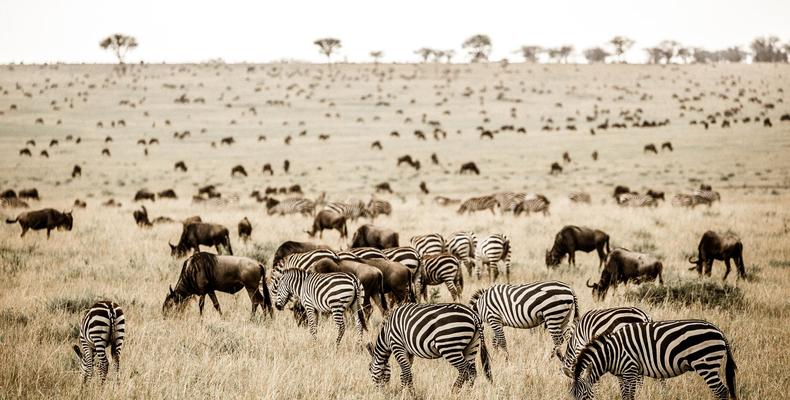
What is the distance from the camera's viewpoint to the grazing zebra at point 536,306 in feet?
27.6

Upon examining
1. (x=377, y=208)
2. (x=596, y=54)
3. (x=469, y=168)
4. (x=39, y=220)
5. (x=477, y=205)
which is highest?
(x=596, y=54)

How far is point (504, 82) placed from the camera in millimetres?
96812

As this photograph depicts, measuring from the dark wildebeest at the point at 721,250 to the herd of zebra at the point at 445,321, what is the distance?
6146 millimetres

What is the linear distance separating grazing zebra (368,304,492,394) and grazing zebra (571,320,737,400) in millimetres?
1151

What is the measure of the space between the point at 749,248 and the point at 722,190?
19205 millimetres

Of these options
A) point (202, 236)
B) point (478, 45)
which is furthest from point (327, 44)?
point (202, 236)

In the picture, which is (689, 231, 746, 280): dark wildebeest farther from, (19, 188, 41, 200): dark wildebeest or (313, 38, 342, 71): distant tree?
(313, 38, 342, 71): distant tree

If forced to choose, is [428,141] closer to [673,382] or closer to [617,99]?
[617,99]

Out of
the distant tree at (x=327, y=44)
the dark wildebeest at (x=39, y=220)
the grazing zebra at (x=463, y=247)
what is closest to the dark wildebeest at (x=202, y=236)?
the dark wildebeest at (x=39, y=220)

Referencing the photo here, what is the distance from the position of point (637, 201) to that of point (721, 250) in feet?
46.9

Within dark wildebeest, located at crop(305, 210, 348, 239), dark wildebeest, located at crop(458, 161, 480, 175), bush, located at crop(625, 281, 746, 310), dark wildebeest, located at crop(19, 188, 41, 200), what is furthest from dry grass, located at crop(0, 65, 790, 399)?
dark wildebeest, located at crop(19, 188, 41, 200)

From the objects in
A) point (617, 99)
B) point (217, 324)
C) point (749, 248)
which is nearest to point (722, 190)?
point (749, 248)

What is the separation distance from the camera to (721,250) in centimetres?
1391

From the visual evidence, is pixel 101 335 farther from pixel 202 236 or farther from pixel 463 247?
pixel 202 236
